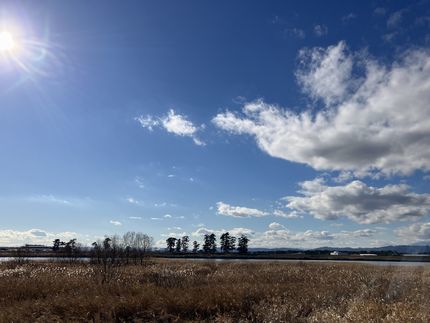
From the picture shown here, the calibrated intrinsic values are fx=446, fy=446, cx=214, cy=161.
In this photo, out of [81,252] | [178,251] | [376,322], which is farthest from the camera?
[178,251]

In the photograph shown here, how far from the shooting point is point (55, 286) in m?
17.5

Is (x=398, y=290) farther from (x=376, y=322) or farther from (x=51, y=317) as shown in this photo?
(x=51, y=317)

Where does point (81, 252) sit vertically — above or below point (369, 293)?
above

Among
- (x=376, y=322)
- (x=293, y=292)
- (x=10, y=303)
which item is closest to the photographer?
(x=376, y=322)

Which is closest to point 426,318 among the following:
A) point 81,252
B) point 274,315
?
point 274,315

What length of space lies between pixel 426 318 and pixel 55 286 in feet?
43.8

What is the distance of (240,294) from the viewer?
14.7 metres

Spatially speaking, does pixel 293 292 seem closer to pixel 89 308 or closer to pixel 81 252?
pixel 89 308

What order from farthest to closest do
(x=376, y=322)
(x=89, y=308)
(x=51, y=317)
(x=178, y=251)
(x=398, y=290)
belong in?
(x=178, y=251) → (x=398, y=290) → (x=89, y=308) → (x=51, y=317) → (x=376, y=322)

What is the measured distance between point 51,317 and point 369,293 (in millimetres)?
11354

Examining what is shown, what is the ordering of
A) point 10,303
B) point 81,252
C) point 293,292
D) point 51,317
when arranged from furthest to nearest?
1. point 81,252
2. point 293,292
3. point 10,303
4. point 51,317

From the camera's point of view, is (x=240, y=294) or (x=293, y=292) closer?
(x=240, y=294)

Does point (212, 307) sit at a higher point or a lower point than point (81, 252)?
lower

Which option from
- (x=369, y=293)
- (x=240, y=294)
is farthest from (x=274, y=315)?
(x=369, y=293)
